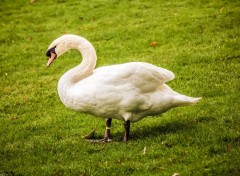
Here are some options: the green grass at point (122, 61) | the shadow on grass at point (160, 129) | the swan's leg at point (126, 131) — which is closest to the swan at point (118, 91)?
the swan's leg at point (126, 131)

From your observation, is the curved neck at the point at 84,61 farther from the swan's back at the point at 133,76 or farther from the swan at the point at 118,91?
the swan's back at the point at 133,76

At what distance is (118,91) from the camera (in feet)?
24.3

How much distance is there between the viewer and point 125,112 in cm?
755

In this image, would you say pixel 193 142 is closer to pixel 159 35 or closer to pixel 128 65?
pixel 128 65

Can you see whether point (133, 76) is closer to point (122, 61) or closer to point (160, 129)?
point (160, 129)

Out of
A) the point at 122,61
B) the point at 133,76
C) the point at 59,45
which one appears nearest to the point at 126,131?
the point at 133,76

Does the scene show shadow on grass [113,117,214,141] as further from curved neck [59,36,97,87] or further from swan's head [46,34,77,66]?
swan's head [46,34,77,66]

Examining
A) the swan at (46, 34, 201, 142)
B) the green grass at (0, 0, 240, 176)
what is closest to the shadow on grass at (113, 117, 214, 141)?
the green grass at (0, 0, 240, 176)

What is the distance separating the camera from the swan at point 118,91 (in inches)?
291

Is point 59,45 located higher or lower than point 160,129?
higher

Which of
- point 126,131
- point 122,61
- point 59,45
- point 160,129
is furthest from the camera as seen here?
point 122,61

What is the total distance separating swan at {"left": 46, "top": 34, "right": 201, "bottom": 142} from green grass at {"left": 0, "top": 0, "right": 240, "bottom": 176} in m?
0.53

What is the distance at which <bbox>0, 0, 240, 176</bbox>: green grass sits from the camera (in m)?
6.89

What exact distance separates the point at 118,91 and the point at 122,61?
555 cm
